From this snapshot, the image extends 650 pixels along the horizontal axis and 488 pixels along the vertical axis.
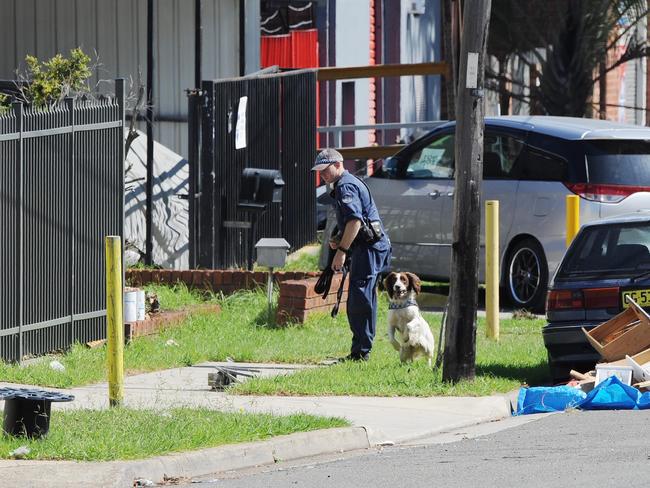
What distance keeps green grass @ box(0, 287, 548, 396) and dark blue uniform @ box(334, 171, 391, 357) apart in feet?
0.81

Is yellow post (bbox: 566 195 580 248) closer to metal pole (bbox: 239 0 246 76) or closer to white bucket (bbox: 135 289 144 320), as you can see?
white bucket (bbox: 135 289 144 320)

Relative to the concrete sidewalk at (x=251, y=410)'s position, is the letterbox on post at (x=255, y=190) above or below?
above

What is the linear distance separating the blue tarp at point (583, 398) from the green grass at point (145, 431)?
1752mm

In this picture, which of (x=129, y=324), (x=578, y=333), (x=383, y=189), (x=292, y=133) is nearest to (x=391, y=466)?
(x=578, y=333)

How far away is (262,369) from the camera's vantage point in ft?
38.1

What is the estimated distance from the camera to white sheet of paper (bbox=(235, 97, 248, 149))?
53.0 ft

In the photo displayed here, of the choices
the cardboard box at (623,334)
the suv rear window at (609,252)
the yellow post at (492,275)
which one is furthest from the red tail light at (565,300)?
the yellow post at (492,275)

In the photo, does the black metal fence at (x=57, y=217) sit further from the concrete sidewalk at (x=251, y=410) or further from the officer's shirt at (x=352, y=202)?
the officer's shirt at (x=352, y=202)

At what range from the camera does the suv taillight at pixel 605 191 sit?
1437 cm

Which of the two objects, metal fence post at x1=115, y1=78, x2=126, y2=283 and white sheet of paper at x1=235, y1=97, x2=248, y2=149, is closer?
metal fence post at x1=115, y1=78, x2=126, y2=283

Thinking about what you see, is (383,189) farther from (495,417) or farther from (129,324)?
(495,417)

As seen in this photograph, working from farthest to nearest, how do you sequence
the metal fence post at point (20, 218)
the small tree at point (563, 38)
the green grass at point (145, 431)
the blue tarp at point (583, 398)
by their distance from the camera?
1. the small tree at point (563, 38)
2. the metal fence post at point (20, 218)
3. the blue tarp at point (583, 398)
4. the green grass at point (145, 431)

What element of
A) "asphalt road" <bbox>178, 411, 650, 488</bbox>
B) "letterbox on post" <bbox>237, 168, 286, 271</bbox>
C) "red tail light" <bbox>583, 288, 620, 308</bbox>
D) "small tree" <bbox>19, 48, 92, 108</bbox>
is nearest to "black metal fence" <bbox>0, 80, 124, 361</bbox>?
"small tree" <bbox>19, 48, 92, 108</bbox>

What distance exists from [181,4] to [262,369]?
8.89 metres
